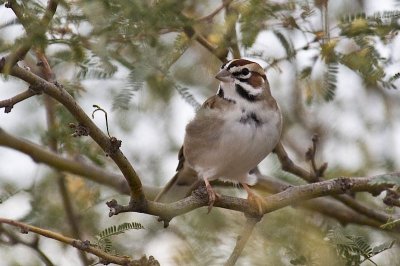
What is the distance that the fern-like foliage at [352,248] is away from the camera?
2799 millimetres

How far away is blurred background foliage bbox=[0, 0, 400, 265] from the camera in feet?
9.27

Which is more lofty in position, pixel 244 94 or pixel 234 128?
pixel 244 94

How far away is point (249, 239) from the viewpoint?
296 cm

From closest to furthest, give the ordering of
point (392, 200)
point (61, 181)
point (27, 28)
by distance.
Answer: point (27, 28), point (392, 200), point (61, 181)

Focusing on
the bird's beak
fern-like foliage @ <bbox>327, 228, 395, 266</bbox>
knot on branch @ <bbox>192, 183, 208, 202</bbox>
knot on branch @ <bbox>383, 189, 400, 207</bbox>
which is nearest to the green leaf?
fern-like foliage @ <bbox>327, 228, 395, 266</bbox>

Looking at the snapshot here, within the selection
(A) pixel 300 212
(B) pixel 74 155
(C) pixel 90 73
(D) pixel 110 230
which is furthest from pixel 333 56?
(B) pixel 74 155

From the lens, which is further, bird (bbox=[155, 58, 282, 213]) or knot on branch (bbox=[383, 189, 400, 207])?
bird (bbox=[155, 58, 282, 213])

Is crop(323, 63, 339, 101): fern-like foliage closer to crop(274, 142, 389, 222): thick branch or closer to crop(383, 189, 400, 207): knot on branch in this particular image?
crop(274, 142, 389, 222): thick branch

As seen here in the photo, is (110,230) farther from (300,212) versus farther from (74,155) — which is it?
(74,155)

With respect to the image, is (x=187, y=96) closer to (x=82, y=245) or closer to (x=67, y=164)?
(x=67, y=164)

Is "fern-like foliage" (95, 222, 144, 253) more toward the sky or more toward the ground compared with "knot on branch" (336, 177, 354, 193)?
more toward the ground

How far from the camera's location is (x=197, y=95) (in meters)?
4.30

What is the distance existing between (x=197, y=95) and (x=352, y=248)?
5.44 ft

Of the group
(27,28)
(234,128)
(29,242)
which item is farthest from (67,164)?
(27,28)
